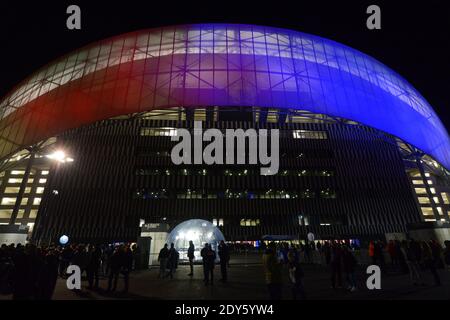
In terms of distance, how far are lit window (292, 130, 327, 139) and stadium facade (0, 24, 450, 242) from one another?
19 cm

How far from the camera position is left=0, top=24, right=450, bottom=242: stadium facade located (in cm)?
3067

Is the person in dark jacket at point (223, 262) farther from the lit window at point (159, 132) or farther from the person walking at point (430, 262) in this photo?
the lit window at point (159, 132)

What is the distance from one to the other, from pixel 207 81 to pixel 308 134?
2229cm

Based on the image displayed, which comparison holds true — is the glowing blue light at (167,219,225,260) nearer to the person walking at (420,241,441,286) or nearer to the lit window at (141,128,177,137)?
the person walking at (420,241,441,286)

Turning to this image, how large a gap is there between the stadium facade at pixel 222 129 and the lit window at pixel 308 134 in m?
0.19

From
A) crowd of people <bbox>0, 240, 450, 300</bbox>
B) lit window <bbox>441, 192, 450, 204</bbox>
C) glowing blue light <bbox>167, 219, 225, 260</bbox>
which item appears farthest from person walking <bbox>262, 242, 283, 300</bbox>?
lit window <bbox>441, 192, 450, 204</bbox>

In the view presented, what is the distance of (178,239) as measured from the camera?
74.0 feet

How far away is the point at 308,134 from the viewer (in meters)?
44.1

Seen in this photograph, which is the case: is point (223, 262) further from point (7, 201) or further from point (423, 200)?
point (423, 200)

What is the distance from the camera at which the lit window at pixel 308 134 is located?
43.9 m

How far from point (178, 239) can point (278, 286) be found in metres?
16.8
